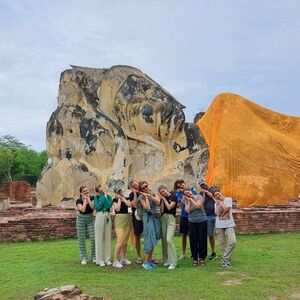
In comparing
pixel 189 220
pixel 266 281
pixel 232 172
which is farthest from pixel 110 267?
pixel 232 172

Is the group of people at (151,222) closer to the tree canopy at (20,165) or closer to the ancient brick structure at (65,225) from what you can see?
the ancient brick structure at (65,225)

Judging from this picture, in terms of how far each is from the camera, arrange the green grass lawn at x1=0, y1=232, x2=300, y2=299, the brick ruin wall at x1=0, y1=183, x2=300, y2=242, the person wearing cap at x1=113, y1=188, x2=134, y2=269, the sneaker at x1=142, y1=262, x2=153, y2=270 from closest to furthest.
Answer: the green grass lawn at x1=0, y1=232, x2=300, y2=299, the sneaker at x1=142, y1=262, x2=153, y2=270, the person wearing cap at x1=113, y1=188, x2=134, y2=269, the brick ruin wall at x1=0, y1=183, x2=300, y2=242

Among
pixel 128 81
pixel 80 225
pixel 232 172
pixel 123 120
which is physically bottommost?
pixel 80 225

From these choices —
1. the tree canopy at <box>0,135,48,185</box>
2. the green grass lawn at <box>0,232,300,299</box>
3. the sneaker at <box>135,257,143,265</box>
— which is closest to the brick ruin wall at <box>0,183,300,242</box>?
the green grass lawn at <box>0,232,300,299</box>

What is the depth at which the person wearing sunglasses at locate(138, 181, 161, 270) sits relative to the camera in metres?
8.15

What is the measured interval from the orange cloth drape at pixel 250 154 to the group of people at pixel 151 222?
14.0 meters

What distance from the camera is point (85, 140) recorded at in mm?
18016

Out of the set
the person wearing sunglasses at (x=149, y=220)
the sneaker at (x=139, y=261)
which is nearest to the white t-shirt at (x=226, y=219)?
Answer: the person wearing sunglasses at (x=149, y=220)

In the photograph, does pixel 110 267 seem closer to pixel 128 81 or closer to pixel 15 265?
pixel 15 265

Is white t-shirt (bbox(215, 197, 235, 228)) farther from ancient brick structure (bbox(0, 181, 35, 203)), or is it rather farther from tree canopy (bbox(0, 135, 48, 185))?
tree canopy (bbox(0, 135, 48, 185))

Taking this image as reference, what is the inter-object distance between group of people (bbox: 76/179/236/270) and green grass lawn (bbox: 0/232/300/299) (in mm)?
267

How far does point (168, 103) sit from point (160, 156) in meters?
1.96

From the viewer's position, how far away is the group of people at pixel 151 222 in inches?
323

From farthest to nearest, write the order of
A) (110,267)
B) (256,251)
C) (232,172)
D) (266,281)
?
1. (232,172)
2. (256,251)
3. (110,267)
4. (266,281)
